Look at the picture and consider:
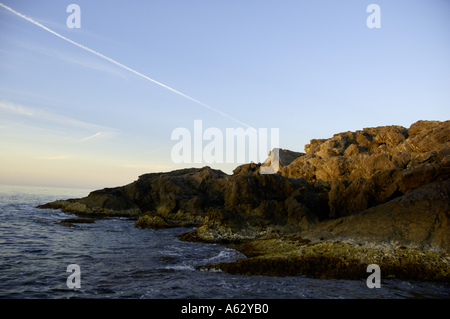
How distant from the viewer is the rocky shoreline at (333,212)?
1470cm

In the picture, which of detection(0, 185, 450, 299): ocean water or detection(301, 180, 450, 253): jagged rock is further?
detection(301, 180, 450, 253): jagged rock

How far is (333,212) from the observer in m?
26.9

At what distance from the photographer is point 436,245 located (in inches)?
597

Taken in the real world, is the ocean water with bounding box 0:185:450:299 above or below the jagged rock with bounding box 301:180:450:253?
below

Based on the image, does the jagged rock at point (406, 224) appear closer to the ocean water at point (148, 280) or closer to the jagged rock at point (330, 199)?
the jagged rock at point (330, 199)

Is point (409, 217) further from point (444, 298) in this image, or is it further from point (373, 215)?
point (444, 298)

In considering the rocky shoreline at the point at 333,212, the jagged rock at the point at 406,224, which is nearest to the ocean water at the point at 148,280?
the rocky shoreline at the point at 333,212

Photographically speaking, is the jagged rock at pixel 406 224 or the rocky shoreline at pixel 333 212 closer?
the rocky shoreline at pixel 333 212

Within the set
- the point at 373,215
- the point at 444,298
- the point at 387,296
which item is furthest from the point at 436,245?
the point at 387,296

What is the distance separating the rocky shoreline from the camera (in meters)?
14.7

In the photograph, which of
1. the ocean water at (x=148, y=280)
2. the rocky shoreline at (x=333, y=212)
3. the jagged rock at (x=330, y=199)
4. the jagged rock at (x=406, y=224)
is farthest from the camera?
the jagged rock at (x=330, y=199)

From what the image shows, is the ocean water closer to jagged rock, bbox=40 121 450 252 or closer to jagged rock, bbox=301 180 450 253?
jagged rock, bbox=301 180 450 253

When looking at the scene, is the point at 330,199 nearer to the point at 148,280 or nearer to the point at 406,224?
the point at 406,224

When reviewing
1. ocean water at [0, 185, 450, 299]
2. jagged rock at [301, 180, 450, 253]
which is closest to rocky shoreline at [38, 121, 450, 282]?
jagged rock at [301, 180, 450, 253]
